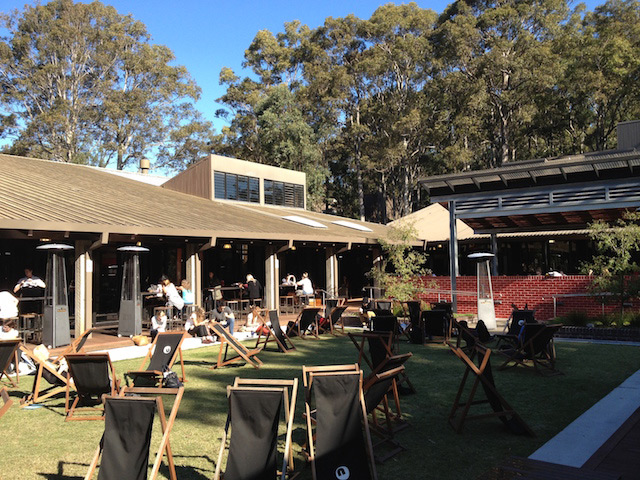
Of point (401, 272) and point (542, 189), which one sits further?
point (401, 272)

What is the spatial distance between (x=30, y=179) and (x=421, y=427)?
1422 centimetres

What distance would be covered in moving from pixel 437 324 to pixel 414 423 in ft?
19.4

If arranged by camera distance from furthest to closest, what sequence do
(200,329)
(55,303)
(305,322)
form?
1. (305,322)
2. (200,329)
3. (55,303)

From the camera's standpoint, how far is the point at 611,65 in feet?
96.1

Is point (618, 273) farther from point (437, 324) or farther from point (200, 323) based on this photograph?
point (200, 323)

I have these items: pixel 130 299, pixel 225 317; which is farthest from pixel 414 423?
pixel 130 299

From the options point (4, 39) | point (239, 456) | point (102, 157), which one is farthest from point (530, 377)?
point (4, 39)

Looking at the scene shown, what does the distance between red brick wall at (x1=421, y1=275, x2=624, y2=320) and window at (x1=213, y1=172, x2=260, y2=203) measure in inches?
435

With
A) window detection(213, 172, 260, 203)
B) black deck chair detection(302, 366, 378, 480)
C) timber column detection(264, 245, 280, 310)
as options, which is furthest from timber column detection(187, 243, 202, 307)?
black deck chair detection(302, 366, 378, 480)

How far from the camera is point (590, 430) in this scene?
5250mm

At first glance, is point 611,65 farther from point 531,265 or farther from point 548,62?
point 531,265

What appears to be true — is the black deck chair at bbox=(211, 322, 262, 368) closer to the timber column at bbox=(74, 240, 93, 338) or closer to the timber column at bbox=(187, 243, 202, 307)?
the timber column at bbox=(74, 240, 93, 338)

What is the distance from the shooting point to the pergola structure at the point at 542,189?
1409 centimetres

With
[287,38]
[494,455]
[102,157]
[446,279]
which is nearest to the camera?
[494,455]
